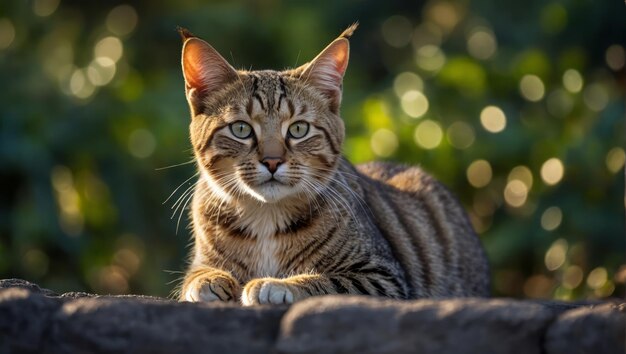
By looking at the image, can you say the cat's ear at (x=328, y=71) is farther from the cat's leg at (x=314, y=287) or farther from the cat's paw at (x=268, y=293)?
the cat's paw at (x=268, y=293)


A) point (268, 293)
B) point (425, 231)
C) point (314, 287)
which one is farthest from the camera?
point (425, 231)

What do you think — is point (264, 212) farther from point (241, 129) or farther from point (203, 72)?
point (203, 72)

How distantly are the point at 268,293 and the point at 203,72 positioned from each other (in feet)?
4.18

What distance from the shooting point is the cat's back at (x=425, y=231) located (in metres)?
5.04

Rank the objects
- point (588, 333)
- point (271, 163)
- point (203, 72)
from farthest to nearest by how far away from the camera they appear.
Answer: point (203, 72), point (271, 163), point (588, 333)

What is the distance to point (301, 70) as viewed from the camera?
470 cm

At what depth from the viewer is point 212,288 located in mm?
4020

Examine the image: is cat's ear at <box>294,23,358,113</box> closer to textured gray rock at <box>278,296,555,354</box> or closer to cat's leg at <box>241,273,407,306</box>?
cat's leg at <box>241,273,407,306</box>

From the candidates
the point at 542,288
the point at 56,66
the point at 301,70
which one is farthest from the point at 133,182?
the point at 301,70

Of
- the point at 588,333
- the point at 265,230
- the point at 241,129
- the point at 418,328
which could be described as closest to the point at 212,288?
the point at 265,230

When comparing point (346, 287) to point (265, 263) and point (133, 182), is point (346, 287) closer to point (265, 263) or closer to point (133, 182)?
point (265, 263)

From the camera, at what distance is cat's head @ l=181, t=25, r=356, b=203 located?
4.27 meters

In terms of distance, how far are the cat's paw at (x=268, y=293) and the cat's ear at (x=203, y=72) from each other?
114cm

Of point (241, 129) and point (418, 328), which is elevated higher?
point (241, 129)
